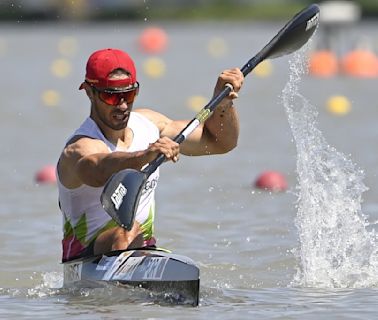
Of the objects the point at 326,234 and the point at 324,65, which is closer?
the point at 326,234

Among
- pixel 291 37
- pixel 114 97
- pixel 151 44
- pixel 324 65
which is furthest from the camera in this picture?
pixel 151 44

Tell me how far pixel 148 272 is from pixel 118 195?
18.6 inches

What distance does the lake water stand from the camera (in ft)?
20.2

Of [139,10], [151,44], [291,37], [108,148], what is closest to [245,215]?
[291,37]

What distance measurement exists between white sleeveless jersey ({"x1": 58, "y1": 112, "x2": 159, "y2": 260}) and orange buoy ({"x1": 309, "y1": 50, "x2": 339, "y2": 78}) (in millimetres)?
15071

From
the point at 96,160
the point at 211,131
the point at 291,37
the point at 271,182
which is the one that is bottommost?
the point at 96,160

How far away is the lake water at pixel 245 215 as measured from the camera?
243 inches

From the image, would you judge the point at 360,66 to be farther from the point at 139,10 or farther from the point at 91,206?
the point at 139,10

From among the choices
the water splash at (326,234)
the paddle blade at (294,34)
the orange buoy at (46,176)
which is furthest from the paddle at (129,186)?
the orange buoy at (46,176)

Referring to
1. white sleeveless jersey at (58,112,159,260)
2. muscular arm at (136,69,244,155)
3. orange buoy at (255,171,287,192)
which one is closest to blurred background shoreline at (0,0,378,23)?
orange buoy at (255,171,287,192)

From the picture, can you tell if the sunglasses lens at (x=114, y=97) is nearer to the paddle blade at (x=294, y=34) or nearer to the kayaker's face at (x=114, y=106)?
the kayaker's face at (x=114, y=106)

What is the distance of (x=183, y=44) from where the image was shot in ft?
106

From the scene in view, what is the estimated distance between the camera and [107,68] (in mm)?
5984

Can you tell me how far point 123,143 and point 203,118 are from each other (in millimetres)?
457
